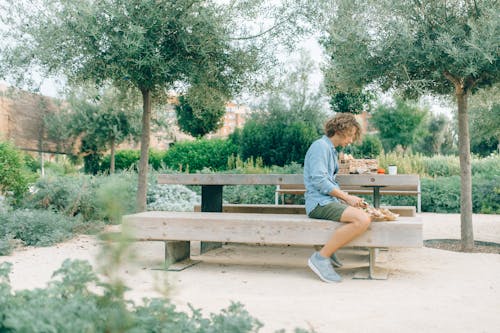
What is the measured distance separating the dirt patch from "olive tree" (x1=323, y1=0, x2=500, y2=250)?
21 centimetres

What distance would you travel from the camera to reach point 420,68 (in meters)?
6.62

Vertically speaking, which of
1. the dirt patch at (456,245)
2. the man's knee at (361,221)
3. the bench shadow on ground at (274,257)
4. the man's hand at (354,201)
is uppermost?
the man's hand at (354,201)

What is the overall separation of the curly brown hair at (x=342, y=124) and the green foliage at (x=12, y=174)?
574 cm

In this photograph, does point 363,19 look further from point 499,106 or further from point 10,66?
point 499,106

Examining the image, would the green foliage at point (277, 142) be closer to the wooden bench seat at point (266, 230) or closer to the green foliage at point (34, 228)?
the green foliage at point (34, 228)

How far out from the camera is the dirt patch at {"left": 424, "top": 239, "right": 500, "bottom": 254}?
6.84 meters

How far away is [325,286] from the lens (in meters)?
4.62

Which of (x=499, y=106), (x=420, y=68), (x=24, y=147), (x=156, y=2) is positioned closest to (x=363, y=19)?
(x=420, y=68)

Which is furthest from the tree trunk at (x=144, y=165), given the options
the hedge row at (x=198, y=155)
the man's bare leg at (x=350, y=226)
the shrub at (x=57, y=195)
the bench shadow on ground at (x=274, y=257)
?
the hedge row at (x=198, y=155)

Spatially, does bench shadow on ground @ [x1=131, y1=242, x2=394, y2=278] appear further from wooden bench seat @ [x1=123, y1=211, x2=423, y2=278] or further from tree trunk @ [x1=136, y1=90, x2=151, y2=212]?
tree trunk @ [x1=136, y1=90, x2=151, y2=212]

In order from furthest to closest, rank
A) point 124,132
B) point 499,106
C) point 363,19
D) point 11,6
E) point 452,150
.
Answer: point 452,150 → point 124,132 → point 499,106 → point 11,6 → point 363,19

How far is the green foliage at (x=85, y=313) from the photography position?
2.08 m

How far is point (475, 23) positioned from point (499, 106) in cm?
1159

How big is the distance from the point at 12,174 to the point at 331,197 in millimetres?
5848
